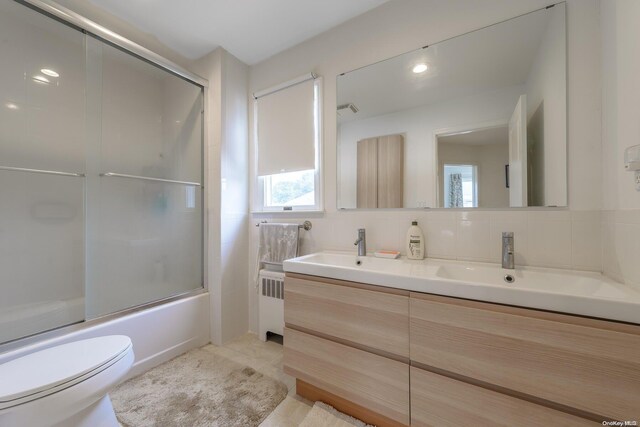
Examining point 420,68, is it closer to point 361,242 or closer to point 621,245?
point 361,242

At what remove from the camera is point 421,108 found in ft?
4.79

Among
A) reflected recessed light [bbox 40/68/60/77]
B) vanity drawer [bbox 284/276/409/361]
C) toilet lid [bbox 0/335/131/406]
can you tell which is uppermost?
reflected recessed light [bbox 40/68/60/77]

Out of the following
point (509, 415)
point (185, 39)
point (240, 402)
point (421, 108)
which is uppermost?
point (185, 39)

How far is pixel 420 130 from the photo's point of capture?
1459 millimetres

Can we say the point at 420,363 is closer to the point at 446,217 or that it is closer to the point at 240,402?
the point at 446,217

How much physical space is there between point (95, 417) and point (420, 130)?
2217 millimetres

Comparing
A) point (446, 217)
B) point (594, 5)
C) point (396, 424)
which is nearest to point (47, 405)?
point (396, 424)

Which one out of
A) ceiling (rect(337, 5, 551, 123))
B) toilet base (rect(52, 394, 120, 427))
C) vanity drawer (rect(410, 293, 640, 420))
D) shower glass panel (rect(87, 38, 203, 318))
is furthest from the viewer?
shower glass panel (rect(87, 38, 203, 318))

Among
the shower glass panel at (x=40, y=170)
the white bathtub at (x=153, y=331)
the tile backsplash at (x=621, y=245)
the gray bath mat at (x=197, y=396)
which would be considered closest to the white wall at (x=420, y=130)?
the tile backsplash at (x=621, y=245)

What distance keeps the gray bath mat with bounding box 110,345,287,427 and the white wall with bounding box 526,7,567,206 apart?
185 cm

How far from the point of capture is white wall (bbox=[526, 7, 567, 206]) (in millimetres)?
1114

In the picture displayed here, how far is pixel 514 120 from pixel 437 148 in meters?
0.37

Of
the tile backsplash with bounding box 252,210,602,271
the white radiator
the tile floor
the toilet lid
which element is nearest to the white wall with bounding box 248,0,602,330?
the tile backsplash with bounding box 252,210,602,271

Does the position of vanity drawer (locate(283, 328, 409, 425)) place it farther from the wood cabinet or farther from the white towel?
the wood cabinet
